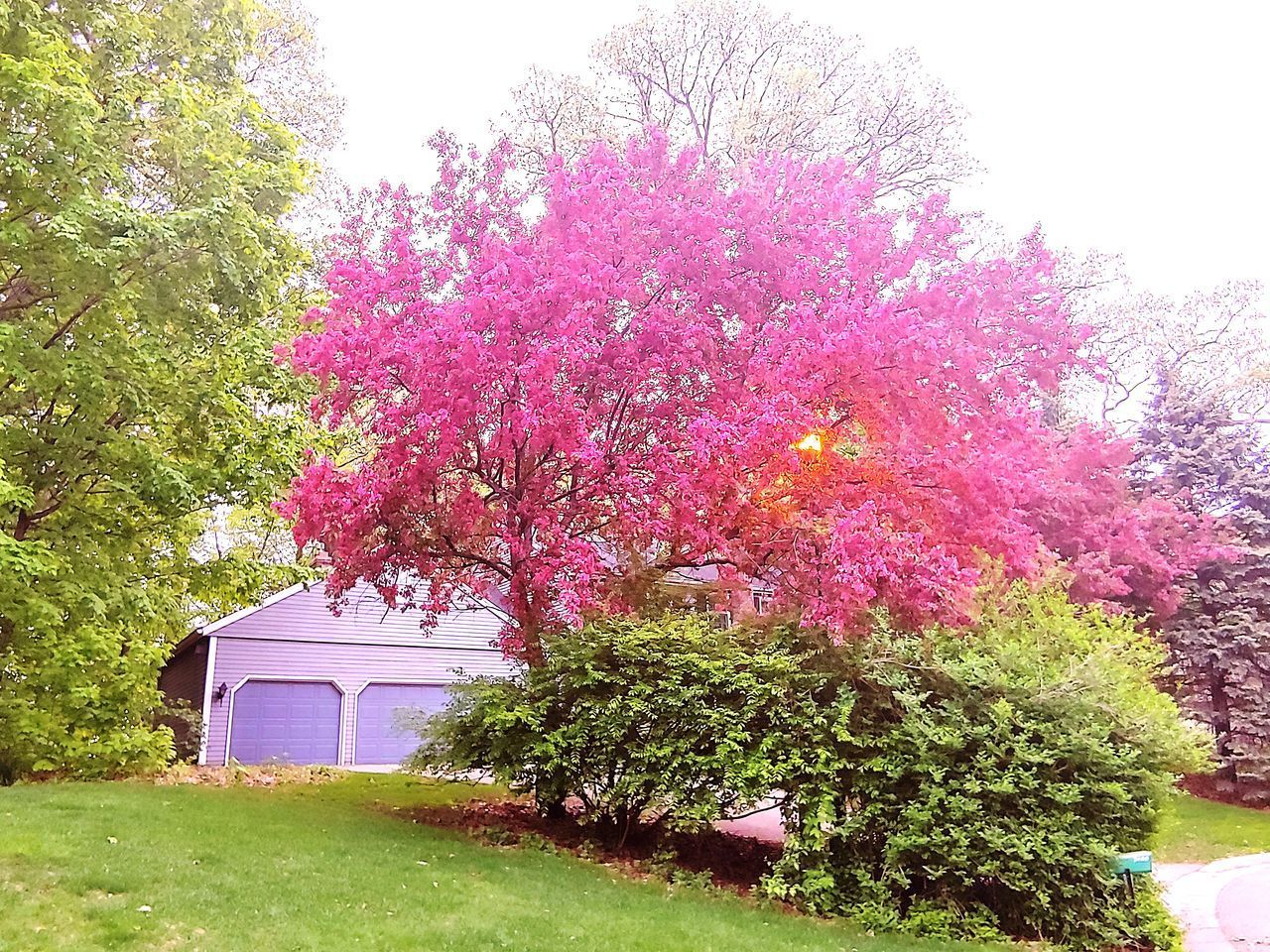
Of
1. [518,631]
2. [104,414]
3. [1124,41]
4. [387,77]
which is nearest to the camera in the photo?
[104,414]

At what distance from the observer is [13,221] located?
308 inches

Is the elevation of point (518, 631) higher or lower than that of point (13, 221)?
lower

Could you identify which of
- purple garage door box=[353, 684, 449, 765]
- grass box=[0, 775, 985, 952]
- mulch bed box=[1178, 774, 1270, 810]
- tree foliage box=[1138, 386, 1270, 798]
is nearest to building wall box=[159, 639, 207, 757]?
purple garage door box=[353, 684, 449, 765]

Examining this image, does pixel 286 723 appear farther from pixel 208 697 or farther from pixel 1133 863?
pixel 1133 863

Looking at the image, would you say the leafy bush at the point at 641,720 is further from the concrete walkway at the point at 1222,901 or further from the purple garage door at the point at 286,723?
the purple garage door at the point at 286,723

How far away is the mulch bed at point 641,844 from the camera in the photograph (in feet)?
28.1

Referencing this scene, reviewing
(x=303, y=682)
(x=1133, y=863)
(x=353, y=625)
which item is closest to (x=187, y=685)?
(x=303, y=682)

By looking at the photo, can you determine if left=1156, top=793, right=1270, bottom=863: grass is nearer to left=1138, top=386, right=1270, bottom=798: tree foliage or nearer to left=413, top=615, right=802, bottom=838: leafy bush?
left=1138, top=386, right=1270, bottom=798: tree foliage

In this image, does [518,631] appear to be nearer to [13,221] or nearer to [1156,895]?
[13,221]

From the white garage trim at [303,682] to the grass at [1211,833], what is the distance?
14.1 meters

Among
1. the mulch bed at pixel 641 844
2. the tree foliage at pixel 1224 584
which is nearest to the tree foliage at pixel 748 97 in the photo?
the tree foliage at pixel 1224 584

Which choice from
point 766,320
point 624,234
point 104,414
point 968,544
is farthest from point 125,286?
point 968,544

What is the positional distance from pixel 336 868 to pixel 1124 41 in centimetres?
2547

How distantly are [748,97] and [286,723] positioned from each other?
48.8 ft
